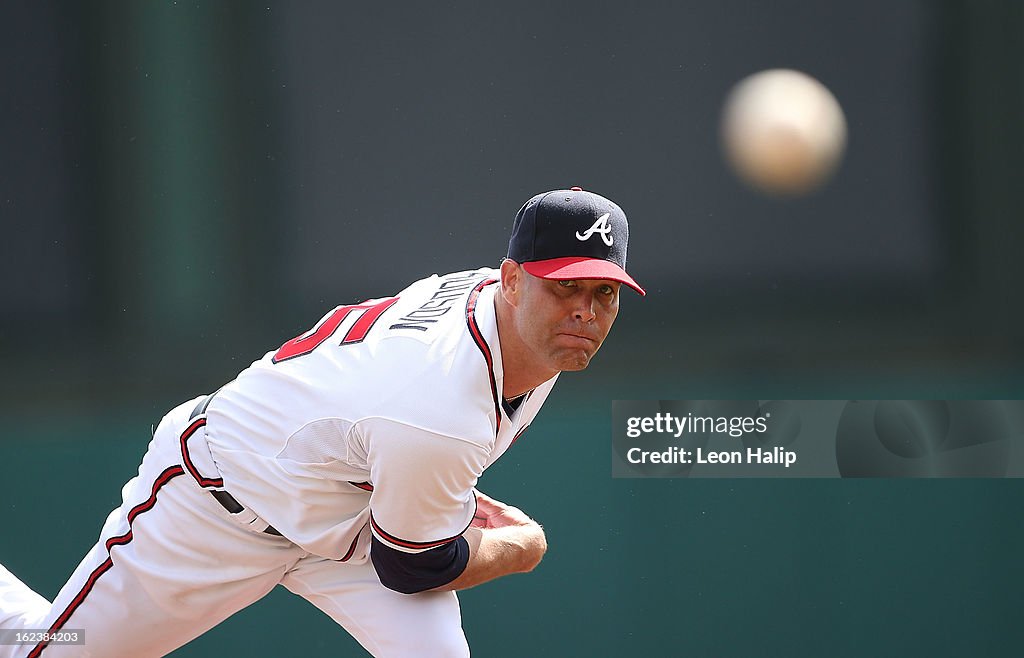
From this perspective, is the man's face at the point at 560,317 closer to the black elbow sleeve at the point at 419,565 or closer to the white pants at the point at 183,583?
the black elbow sleeve at the point at 419,565

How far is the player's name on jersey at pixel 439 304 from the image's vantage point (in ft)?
7.20

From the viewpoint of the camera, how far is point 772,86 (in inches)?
125

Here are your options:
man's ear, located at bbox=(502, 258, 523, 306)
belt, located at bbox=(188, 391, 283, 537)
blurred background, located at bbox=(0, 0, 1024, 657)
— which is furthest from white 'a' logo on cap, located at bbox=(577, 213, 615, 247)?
Result: blurred background, located at bbox=(0, 0, 1024, 657)

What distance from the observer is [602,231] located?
2094 millimetres

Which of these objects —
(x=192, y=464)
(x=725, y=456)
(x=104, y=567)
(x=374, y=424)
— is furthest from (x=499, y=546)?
(x=725, y=456)

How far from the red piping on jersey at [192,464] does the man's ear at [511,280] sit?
0.63m


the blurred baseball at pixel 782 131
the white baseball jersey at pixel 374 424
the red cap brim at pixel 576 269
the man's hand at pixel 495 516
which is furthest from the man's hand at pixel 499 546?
the blurred baseball at pixel 782 131

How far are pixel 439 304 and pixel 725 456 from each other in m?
→ 1.20

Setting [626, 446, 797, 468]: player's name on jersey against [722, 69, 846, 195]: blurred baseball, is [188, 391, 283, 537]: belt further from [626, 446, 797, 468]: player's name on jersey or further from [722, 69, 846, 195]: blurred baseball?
[722, 69, 846, 195]: blurred baseball

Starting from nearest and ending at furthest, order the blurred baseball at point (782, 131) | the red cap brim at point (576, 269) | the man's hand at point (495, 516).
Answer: the red cap brim at point (576, 269) < the man's hand at point (495, 516) < the blurred baseball at point (782, 131)

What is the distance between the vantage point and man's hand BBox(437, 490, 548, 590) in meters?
2.31

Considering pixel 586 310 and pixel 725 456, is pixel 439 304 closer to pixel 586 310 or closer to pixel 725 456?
pixel 586 310

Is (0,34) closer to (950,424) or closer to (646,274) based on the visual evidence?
(646,274)

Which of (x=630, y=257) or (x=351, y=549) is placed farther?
(x=630, y=257)
